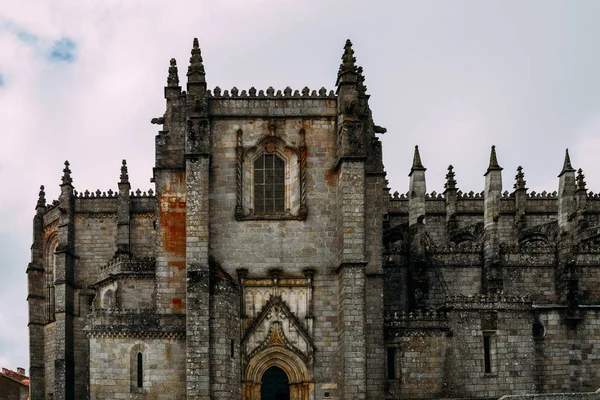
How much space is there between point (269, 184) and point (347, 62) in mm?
6015

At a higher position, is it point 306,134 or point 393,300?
point 306,134

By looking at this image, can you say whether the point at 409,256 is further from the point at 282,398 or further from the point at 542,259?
the point at 282,398

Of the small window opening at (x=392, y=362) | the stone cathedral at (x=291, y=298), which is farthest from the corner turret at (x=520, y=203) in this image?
the small window opening at (x=392, y=362)

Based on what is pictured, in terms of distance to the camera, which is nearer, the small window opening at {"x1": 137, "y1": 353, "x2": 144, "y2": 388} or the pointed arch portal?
the small window opening at {"x1": 137, "y1": 353, "x2": 144, "y2": 388}

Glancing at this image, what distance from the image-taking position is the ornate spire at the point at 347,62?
39.5 meters

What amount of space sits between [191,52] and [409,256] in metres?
15.0

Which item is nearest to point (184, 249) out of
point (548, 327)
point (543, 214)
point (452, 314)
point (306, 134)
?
point (306, 134)

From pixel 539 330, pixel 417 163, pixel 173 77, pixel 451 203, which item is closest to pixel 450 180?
pixel 451 203

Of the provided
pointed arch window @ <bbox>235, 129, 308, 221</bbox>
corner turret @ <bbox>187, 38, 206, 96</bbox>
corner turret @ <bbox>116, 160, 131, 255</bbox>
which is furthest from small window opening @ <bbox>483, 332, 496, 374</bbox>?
corner turret @ <bbox>116, 160, 131, 255</bbox>

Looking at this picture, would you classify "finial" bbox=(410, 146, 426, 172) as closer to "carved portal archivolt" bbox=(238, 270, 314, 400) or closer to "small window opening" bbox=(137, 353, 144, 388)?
"carved portal archivolt" bbox=(238, 270, 314, 400)

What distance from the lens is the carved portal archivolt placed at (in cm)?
3772

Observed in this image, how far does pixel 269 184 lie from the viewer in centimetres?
3941

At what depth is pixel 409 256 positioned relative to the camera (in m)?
46.8

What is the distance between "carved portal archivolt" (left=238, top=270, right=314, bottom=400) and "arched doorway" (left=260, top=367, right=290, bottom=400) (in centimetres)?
26
